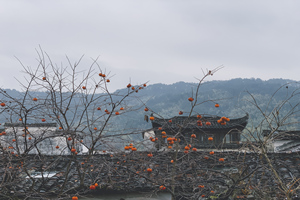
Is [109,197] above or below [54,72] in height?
below

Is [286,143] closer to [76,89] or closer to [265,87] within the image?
[76,89]

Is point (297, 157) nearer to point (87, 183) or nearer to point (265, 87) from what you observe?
point (87, 183)

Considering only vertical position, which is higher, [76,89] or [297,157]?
[76,89]

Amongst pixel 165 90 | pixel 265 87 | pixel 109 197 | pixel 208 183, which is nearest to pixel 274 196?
pixel 208 183

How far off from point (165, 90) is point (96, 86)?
9307cm

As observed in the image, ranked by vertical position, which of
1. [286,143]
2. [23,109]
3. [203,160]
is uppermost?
[23,109]

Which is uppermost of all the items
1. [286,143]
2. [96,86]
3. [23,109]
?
[96,86]

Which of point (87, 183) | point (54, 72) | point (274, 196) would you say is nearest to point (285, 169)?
point (274, 196)

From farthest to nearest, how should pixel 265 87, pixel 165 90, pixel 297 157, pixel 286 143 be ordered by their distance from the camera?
pixel 165 90 < pixel 265 87 < pixel 286 143 < pixel 297 157

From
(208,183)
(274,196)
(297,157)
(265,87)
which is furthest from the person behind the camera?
(265,87)

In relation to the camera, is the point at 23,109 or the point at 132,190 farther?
the point at 132,190

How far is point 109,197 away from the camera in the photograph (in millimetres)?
5199

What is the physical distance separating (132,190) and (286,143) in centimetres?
1179

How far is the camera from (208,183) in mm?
4719
